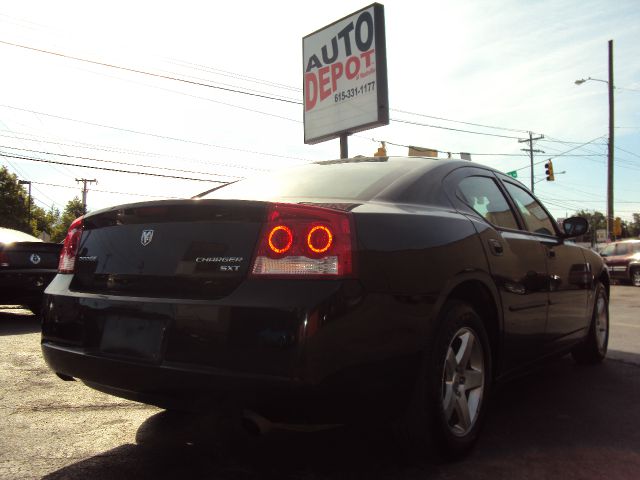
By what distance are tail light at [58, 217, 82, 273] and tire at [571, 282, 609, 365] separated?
12.8 feet

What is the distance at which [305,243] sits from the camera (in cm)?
216

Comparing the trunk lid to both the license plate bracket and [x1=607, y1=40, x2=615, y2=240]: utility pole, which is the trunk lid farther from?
[x1=607, y1=40, x2=615, y2=240]: utility pole

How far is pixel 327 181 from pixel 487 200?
1090 mm

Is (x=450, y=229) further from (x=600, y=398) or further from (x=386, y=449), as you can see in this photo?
(x=600, y=398)

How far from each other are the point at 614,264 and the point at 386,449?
19.2 meters

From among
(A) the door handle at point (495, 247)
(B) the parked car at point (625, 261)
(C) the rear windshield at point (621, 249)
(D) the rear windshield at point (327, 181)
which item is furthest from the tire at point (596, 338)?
(C) the rear windshield at point (621, 249)

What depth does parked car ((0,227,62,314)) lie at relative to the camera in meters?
7.52

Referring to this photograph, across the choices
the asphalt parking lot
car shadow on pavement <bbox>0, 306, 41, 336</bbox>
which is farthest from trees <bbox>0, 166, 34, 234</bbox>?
the asphalt parking lot

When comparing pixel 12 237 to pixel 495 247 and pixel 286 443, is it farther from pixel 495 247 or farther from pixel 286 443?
pixel 495 247

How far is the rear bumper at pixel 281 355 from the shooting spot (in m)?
1.99

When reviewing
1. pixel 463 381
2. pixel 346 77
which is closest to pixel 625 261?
pixel 346 77

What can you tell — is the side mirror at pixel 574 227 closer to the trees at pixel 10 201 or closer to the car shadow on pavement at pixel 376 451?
the car shadow on pavement at pixel 376 451

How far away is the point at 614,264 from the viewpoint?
19.2 meters

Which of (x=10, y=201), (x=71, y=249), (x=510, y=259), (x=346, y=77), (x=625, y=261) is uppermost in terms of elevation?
(x=346, y=77)
